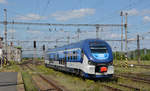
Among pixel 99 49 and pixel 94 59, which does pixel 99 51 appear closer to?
pixel 99 49

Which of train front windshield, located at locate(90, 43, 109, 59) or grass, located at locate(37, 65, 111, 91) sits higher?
train front windshield, located at locate(90, 43, 109, 59)

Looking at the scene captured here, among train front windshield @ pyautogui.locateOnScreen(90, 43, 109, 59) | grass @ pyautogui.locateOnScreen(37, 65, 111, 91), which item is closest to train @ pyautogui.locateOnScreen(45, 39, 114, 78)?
train front windshield @ pyautogui.locateOnScreen(90, 43, 109, 59)

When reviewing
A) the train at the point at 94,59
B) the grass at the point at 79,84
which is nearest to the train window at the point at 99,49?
the train at the point at 94,59

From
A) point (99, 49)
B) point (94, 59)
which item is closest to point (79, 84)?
point (94, 59)

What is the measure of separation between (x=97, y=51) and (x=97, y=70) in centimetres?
151

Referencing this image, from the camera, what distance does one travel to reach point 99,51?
16.4 m

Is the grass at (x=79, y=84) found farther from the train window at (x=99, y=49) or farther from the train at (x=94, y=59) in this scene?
the train window at (x=99, y=49)

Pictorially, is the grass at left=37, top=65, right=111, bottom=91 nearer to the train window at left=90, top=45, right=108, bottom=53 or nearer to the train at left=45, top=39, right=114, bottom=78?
the train at left=45, top=39, right=114, bottom=78

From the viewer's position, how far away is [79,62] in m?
17.6

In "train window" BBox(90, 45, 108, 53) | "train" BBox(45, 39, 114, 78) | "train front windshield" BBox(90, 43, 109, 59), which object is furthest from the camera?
"train window" BBox(90, 45, 108, 53)

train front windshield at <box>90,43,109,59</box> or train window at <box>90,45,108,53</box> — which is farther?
train window at <box>90,45,108,53</box>

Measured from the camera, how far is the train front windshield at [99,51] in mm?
16078

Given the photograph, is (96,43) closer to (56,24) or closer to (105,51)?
(105,51)

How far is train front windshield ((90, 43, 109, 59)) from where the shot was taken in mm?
16078
